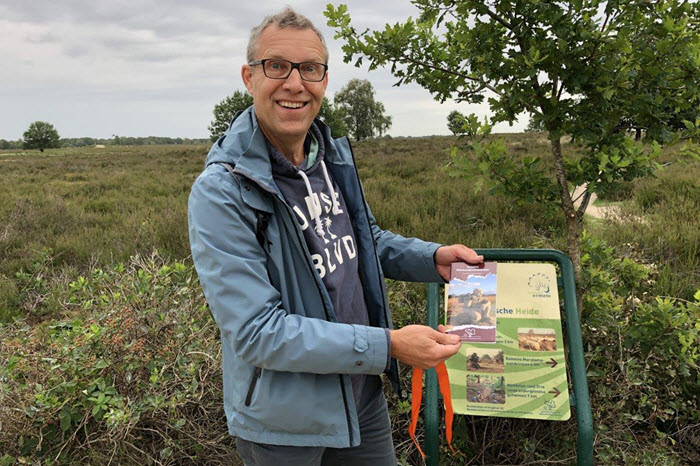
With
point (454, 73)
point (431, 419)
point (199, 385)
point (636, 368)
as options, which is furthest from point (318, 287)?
point (636, 368)

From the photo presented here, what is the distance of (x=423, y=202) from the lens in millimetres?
8523

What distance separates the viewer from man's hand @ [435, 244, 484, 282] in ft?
6.83

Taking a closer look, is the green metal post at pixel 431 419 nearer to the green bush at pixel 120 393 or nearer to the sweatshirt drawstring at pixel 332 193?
the sweatshirt drawstring at pixel 332 193

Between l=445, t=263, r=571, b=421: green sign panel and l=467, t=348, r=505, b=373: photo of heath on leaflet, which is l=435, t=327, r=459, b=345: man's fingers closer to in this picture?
l=445, t=263, r=571, b=421: green sign panel

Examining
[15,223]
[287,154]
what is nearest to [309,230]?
[287,154]

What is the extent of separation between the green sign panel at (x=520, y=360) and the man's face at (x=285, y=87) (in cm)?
107

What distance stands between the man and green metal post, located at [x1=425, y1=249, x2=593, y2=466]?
0.57 m

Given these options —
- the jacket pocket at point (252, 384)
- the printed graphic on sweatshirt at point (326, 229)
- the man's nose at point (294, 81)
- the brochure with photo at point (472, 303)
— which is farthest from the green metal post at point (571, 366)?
the man's nose at point (294, 81)

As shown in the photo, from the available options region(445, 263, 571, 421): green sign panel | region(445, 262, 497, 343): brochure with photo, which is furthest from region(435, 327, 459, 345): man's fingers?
region(445, 263, 571, 421): green sign panel

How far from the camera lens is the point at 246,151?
152cm

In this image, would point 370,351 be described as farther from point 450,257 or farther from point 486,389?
point 486,389

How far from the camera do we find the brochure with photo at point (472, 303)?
1.90m

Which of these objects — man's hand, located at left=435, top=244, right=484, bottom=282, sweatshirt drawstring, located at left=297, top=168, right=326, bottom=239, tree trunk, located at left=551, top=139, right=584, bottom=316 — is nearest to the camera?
sweatshirt drawstring, located at left=297, top=168, right=326, bottom=239

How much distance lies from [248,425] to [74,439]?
183 cm
